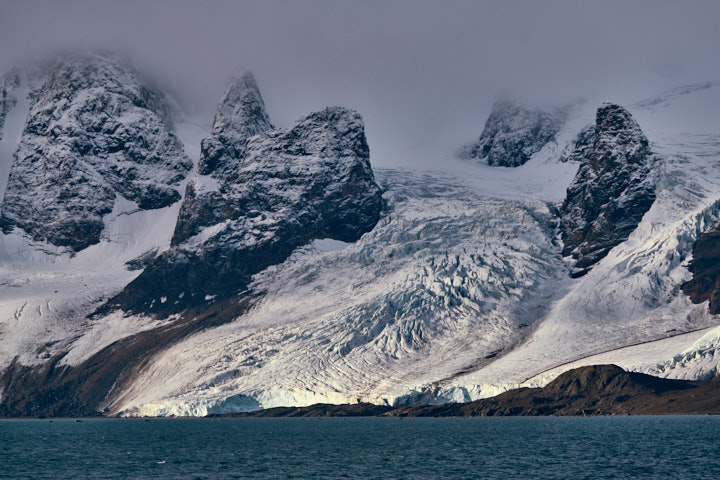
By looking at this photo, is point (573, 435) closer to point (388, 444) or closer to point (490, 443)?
point (490, 443)

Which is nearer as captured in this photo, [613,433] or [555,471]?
[555,471]


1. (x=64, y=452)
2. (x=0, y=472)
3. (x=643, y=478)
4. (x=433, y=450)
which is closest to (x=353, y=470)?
(x=433, y=450)

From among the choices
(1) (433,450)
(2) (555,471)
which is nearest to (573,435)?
(1) (433,450)

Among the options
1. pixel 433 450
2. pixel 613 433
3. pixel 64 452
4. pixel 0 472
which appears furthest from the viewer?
pixel 613 433

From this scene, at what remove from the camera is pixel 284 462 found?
506 feet

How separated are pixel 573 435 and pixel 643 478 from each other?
61175 mm

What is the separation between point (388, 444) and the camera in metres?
179

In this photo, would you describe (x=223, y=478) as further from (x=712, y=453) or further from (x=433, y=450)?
(x=712, y=453)

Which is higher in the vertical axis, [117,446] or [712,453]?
[117,446]

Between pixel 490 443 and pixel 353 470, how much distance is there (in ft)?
141

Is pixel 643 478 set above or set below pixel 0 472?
below

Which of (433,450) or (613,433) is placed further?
(613,433)

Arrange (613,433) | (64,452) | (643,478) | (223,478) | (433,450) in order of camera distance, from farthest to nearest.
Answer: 1. (613,433)
2. (64,452)
3. (433,450)
4. (223,478)
5. (643,478)

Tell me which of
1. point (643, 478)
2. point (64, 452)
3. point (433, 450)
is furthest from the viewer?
point (64, 452)
